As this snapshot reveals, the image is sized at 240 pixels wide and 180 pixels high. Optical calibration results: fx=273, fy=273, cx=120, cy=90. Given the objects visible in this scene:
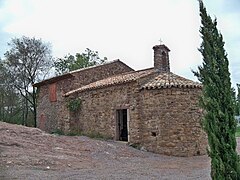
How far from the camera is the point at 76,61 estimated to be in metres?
36.6

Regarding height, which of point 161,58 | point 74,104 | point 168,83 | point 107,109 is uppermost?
point 161,58

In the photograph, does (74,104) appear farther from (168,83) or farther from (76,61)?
(76,61)

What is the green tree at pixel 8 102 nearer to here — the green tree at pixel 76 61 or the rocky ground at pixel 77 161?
the green tree at pixel 76 61

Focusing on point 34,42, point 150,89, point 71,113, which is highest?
point 34,42

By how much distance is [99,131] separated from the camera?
16.6 meters

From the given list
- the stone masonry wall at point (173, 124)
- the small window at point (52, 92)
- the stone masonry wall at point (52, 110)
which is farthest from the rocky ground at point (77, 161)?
the small window at point (52, 92)

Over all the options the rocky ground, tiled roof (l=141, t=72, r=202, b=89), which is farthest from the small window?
tiled roof (l=141, t=72, r=202, b=89)

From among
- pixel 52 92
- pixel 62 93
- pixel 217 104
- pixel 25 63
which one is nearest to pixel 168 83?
pixel 217 104

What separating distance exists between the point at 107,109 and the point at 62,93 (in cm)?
578

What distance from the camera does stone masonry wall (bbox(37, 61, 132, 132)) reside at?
20.2 m

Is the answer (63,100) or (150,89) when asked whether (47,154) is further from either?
(63,100)

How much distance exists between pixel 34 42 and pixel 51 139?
800 inches

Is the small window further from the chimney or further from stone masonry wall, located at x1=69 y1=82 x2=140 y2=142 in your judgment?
the chimney

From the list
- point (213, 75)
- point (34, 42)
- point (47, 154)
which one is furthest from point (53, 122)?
point (213, 75)
